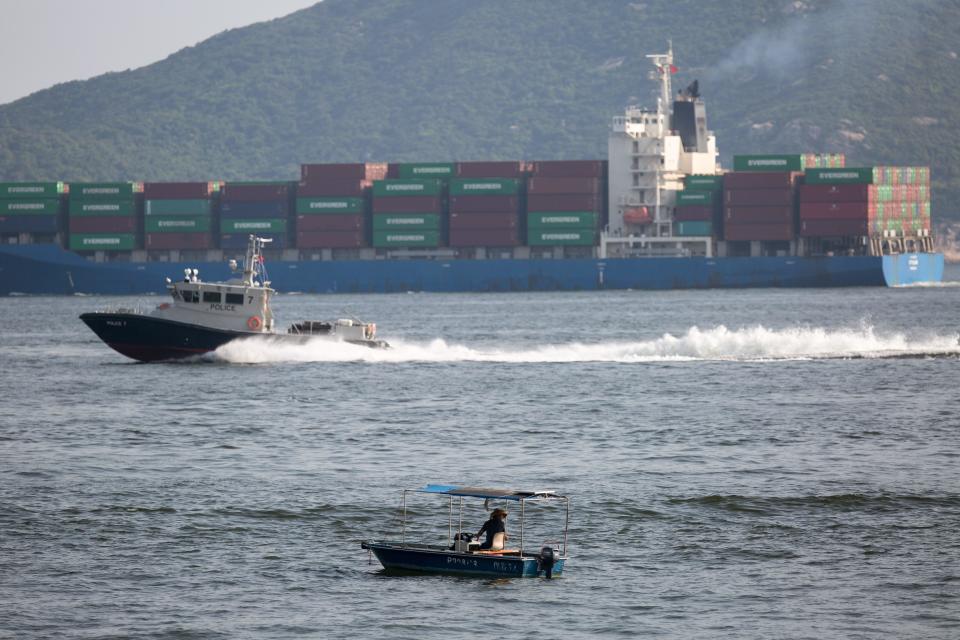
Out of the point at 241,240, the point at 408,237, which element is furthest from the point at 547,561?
the point at 241,240

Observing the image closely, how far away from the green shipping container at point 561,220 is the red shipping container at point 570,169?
426 centimetres

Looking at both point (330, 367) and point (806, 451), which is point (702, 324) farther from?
point (806, 451)

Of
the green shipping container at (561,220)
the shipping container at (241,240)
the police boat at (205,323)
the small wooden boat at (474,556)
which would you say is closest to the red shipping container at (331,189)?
the shipping container at (241,240)

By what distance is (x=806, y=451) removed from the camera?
43.1 metres

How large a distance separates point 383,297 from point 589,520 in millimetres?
120653

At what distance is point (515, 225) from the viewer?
14988cm

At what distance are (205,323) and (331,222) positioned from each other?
90.0 metres

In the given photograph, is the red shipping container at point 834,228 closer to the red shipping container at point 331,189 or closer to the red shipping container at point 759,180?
the red shipping container at point 759,180

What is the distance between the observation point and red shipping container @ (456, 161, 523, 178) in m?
153

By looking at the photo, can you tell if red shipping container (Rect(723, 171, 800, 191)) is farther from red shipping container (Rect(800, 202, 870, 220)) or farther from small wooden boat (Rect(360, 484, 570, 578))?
small wooden boat (Rect(360, 484, 570, 578))

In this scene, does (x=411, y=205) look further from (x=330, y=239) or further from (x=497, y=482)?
(x=497, y=482)

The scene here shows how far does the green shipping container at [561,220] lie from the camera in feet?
489

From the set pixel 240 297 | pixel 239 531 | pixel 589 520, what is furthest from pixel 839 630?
pixel 240 297

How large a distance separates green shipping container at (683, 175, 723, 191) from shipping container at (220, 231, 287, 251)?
4065 cm
